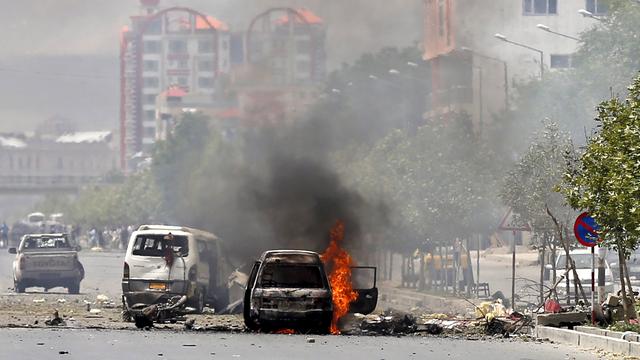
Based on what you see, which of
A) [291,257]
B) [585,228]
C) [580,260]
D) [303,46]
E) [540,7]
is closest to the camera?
[585,228]

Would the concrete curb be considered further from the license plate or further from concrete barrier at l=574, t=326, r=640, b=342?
the license plate

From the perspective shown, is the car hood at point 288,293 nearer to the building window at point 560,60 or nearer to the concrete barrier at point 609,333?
the concrete barrier at point 609,333

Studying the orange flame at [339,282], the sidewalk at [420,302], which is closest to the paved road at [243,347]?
the orange flame at [339,282]

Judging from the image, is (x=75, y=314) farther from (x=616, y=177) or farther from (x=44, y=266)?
(x=616, y=177)

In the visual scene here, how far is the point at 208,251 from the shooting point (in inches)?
1722

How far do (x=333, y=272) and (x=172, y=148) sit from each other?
139 meters

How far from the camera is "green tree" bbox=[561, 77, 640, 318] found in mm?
30938

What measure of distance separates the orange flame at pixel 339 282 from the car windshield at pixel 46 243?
19239 mm

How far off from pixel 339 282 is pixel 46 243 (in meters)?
22.2

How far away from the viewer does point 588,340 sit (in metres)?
32.2

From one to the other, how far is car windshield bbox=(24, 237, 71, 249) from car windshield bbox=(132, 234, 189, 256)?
15.5m

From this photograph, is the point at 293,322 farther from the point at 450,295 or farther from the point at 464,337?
the point at 450,295

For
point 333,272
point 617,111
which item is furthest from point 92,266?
point 617,111

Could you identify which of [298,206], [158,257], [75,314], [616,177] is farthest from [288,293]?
[298,206]
